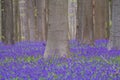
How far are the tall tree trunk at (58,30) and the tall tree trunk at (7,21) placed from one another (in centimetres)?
819

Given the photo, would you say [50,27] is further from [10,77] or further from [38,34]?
[38,34]

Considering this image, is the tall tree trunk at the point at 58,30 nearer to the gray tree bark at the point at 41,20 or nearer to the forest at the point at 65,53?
the forest at the point at 65,53

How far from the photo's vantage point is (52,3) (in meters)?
10.7

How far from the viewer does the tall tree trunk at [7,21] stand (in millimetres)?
18562

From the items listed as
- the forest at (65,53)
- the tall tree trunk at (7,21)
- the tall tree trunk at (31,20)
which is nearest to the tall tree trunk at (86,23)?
the forest at (65,53)

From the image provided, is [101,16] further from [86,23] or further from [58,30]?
[58,30]

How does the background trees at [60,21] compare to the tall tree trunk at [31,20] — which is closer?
the background trees at [60,21]

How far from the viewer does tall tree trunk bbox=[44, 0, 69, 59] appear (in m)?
10.7

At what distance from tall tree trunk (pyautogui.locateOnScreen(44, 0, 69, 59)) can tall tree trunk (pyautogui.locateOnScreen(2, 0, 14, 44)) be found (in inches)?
323

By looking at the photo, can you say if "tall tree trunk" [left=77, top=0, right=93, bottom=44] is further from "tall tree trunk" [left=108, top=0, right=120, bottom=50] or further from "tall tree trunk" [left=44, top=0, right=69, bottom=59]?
"tall tree trunk" [left=44, top=0, right=69, bottom=59]

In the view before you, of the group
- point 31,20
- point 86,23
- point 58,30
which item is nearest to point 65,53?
point 58,30

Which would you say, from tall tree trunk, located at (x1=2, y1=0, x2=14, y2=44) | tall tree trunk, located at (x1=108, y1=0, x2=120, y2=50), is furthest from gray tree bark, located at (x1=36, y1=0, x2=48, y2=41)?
tall tree trunk, located at (x1=108, y1=0, x2=120, y2=50)

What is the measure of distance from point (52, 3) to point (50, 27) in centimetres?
74

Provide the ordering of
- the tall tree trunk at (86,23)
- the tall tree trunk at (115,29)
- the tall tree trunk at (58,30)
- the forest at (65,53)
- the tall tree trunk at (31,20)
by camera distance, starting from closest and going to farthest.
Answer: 1. the forest at (65,53)
2. the tall tree trunk at (58,30)
3. the tall tree trunk at (115,29)
4. the tall tree trunk at (86,23)
5. the tall tree trunk at (31,20)
